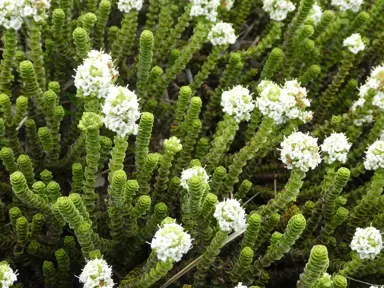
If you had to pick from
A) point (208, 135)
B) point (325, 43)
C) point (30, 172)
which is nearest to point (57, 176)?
point (30, 172)

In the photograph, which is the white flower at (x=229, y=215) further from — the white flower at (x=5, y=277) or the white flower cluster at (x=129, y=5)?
the white flower cluster at (x=129, y=5)

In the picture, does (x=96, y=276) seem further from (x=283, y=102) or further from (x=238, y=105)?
(x=283, y=102)

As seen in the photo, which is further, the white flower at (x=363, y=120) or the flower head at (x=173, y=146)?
the white flower at (x=363, y=120)

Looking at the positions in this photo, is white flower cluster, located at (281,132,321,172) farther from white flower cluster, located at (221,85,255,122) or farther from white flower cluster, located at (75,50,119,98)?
white flower cluster, located at (75,50,119,98)

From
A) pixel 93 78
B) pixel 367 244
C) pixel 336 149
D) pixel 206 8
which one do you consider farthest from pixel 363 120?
pixel 93 78

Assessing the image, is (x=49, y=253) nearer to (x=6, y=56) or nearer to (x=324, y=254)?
(x=6, y=56)

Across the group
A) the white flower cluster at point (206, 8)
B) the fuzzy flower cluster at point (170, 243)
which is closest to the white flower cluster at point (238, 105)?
the white flower cluster at point (206, 8)
